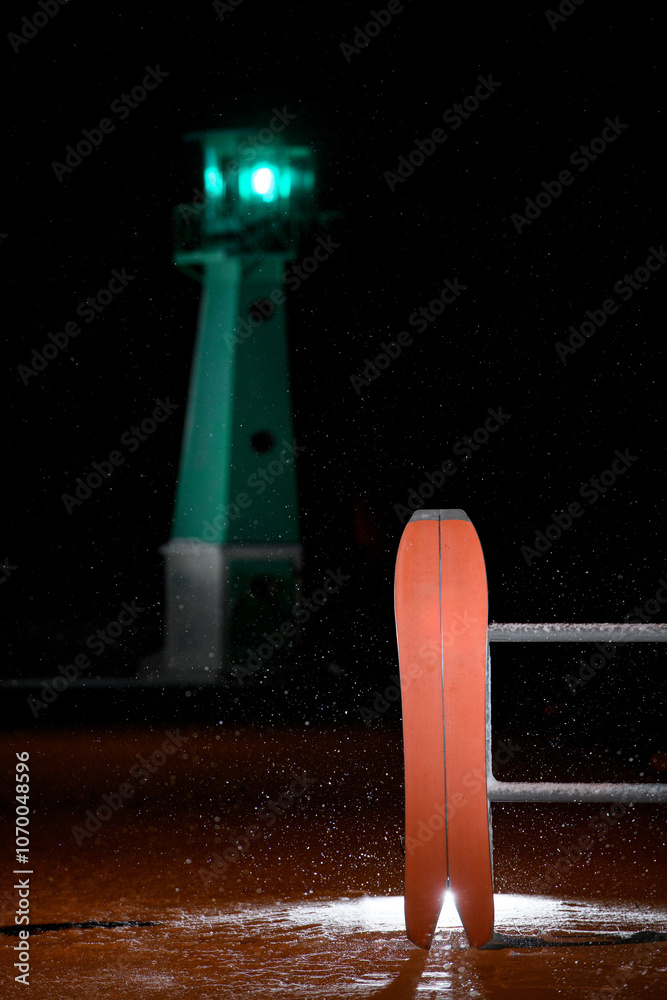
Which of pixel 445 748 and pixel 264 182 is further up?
pixel 264 182
